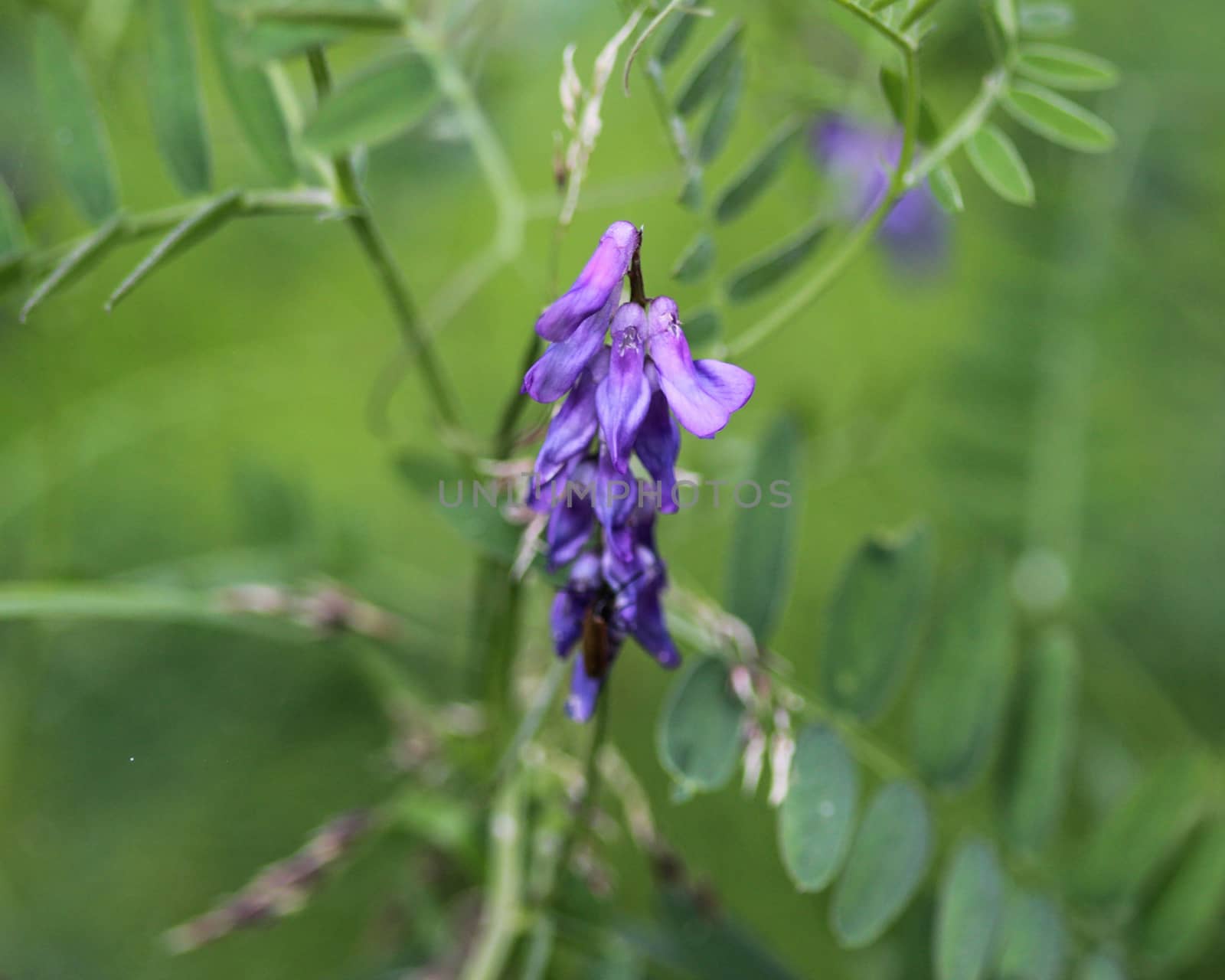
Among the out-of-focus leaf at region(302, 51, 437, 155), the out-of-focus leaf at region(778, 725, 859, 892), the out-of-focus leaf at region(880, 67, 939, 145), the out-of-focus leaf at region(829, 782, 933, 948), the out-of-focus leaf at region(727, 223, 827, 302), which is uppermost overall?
the out-of-focus leaf at region(880, 67, 939, 145)

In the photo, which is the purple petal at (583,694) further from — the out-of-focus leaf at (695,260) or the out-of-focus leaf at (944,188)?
the out-of-focus leaf at (944,188)

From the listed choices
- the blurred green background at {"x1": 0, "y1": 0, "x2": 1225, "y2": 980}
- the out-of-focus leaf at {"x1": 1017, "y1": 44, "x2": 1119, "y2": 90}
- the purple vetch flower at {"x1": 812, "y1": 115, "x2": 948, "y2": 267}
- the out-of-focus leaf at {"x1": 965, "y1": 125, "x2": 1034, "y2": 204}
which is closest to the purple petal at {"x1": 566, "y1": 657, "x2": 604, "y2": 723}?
the blurred green background at {"x1": 0, "y1": 0, "x2": 1225, "y2": 980}

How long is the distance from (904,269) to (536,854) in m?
1.08

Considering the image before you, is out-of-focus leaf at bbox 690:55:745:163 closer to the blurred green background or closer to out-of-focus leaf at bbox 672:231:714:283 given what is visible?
out-of-focus leaf at bbox 672:231:714:283

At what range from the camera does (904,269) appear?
1.73 m

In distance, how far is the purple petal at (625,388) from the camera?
591mm

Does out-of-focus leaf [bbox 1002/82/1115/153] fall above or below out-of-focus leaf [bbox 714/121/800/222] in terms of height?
above

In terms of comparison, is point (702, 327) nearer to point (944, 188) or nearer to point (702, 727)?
point (944, 188)

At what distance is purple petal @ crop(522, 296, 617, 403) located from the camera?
605mm

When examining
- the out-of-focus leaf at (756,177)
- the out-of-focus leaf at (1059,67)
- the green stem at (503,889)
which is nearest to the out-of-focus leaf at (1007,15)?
the out-of-focus leaf at (1059,67)

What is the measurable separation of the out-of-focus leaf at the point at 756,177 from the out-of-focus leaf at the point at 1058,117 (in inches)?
6.6

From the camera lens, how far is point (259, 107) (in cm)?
90

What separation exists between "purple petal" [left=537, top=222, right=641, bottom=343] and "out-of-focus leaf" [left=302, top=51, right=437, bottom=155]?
307mm

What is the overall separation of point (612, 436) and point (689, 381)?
0.16 ft
